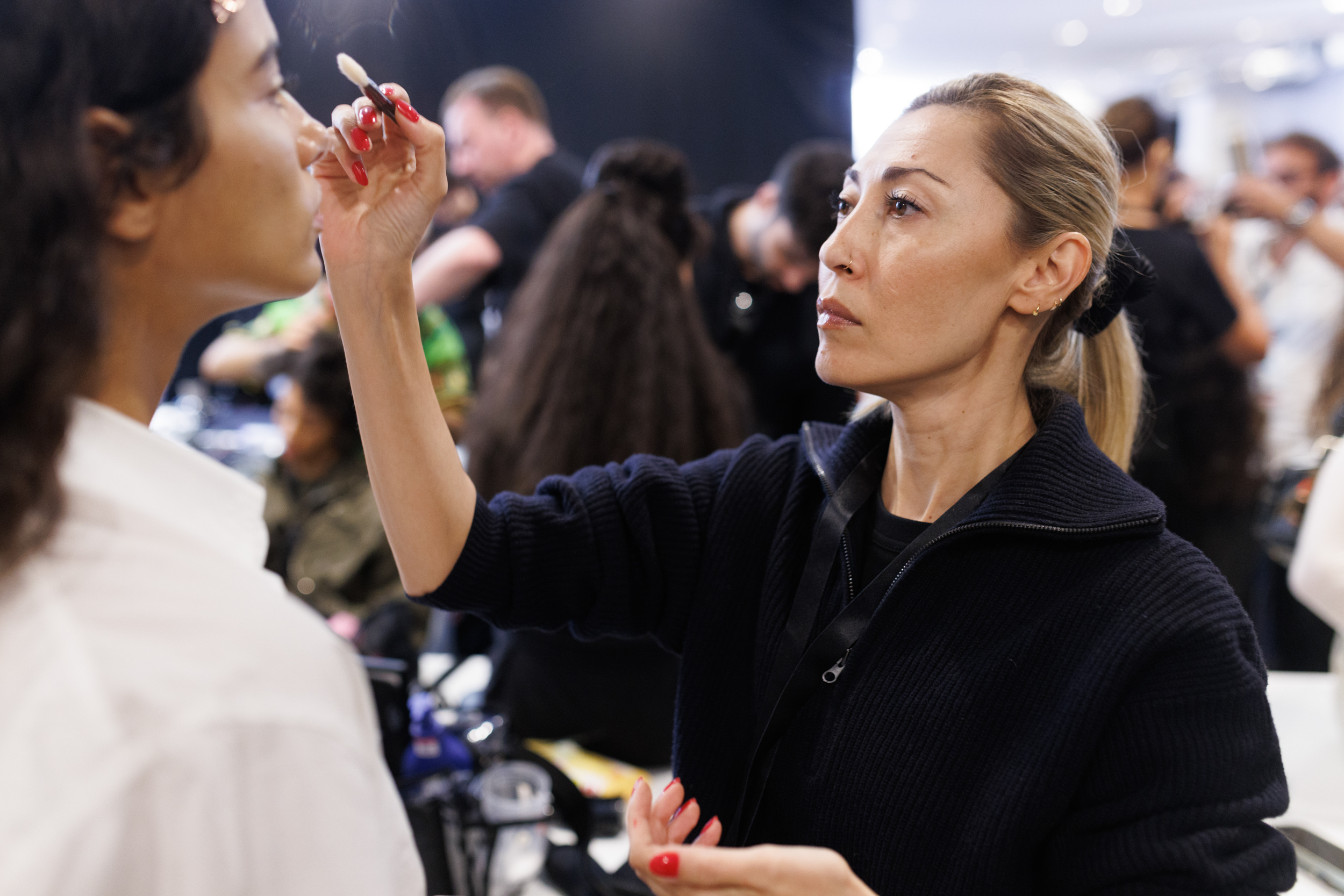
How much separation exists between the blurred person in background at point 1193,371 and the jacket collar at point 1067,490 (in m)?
1.39

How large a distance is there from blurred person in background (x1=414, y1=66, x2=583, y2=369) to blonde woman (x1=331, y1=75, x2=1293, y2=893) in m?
0.75

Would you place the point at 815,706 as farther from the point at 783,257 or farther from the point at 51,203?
the point at 783,257

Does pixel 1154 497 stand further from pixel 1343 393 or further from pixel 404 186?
pixel 1343 393

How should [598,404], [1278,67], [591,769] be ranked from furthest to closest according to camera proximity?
1. [1278,67]
2. [598,404]
3. [591,769]

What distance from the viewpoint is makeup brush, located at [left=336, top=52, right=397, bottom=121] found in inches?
28.6

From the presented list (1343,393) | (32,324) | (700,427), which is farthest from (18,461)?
(1343,393)

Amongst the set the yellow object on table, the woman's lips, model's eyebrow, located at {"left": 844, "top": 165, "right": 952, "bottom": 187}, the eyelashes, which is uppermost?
model's eyebrow, located at {"left": 844, "top": 165, "right": 952, "bottom": 187}

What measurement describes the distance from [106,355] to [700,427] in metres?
1.33

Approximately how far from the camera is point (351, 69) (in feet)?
2.39

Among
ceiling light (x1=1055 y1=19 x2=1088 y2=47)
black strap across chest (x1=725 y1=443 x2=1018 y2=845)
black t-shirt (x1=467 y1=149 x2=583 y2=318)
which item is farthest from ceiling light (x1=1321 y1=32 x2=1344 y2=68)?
black strap across chest (x1=725 y1=443 x2=1018 y2=845)

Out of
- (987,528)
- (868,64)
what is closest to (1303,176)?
(868,64)

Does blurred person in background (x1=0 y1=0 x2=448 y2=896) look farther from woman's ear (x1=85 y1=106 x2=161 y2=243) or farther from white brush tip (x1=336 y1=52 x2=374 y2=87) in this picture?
white brush tip (x1=336 y1=52 x2=374 y2=87)

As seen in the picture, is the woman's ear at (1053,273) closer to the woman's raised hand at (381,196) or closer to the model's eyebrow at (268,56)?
the woman's raised hand at (381,196)

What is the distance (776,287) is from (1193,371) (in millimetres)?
1011
